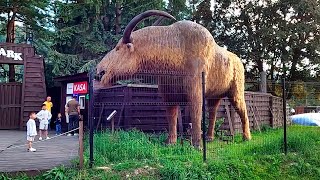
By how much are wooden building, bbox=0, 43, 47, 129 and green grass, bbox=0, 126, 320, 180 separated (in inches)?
329

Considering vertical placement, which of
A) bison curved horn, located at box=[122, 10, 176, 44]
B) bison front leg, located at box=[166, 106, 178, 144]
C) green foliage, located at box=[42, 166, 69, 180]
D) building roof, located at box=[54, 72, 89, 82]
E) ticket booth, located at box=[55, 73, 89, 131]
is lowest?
green foliage, located at box=[42, 166, 69, 180]

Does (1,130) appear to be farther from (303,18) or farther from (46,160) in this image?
(303,18)

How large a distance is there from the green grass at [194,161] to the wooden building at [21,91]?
835cm

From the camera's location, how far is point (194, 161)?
6992 mm

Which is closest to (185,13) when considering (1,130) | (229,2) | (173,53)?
(229,2)

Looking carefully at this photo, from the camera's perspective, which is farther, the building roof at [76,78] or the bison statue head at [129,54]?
the building roof at [76,78]

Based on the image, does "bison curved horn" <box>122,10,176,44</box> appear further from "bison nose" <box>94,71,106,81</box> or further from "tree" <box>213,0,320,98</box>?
"tree" <box>213,0,320,98</box>

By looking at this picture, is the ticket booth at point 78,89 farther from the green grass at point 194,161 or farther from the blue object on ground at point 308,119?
the blue object on ground at point 308,119

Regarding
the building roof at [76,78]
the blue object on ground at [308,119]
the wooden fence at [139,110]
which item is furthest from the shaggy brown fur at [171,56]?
the blue object on ground at [308,119]

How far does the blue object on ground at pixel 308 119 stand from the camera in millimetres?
15531

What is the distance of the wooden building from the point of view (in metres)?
16.0

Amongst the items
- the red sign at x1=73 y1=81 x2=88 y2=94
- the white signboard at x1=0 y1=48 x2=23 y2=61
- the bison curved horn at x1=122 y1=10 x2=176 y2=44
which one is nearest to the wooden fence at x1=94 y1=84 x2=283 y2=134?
the red sign at x1=73 y1=81 x2=88 y2=94

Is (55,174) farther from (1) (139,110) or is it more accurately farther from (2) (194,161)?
(1) (139,110)

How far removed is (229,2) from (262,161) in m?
18.8
